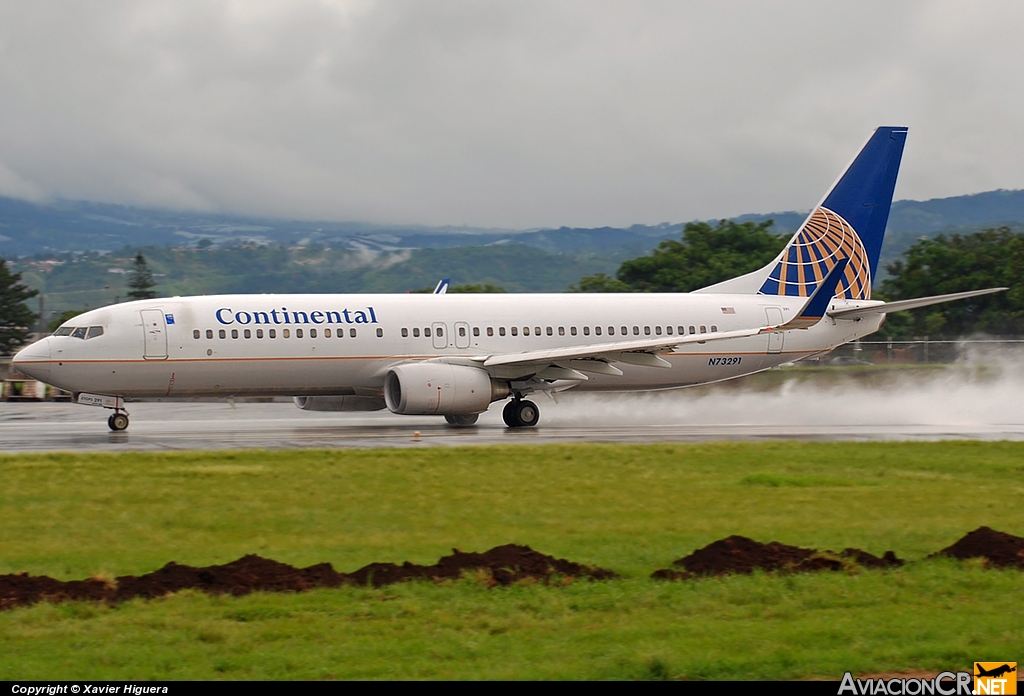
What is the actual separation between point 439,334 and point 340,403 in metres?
3.26

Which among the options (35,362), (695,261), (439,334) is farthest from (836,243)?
(695,261)

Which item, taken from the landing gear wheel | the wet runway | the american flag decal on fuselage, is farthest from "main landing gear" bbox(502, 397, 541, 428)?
the american flag decal on fuselage

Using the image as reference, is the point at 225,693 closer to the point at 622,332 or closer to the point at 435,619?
the point at 435,619

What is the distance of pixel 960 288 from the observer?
7025 centimetres

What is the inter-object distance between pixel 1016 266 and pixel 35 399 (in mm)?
54730

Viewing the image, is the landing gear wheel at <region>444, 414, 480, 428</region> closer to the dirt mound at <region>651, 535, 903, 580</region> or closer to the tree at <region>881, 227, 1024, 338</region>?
the dirt mound at <region>651, 535, 903, 580</region>

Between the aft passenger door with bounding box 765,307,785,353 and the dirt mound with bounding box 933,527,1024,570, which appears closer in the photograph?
the dirt mound with bounding box 933,527,1024,570

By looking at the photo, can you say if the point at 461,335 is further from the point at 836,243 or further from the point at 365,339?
the point at 836,243

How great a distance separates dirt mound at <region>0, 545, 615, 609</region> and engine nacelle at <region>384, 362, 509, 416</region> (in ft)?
55.6

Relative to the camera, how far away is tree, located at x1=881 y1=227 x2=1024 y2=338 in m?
65.2

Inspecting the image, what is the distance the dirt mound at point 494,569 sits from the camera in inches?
410

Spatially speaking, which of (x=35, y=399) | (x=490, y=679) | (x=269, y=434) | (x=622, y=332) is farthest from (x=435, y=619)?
(x=35, y=399)

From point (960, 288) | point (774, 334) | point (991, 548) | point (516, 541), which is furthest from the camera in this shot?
point (960, 288)

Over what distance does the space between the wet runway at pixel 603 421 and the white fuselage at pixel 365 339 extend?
1.25 m
